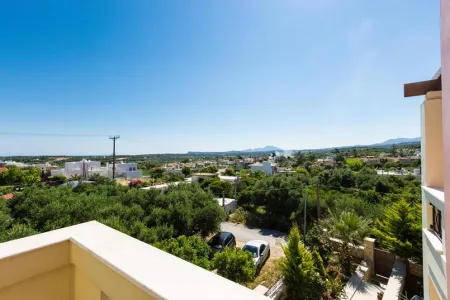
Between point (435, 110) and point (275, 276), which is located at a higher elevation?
point (435, 110)

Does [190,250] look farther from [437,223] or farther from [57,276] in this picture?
[57,276]

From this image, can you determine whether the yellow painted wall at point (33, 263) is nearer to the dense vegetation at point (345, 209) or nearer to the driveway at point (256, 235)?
the dense vegetation at point (345, 209)

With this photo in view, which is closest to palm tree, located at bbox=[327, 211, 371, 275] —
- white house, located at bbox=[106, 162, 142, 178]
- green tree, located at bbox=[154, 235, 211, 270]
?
green tree, located at bbox=[154, 235, 211, 270]

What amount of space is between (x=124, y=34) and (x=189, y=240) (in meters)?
8.23

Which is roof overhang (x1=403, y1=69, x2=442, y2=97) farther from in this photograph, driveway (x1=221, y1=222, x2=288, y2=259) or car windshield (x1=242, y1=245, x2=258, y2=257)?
driveway (x1=221, y1=222, x2=288, y2=259)

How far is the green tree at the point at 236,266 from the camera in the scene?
20.3 ft

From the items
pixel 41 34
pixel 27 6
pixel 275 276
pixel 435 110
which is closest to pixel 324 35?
pixel 435 110

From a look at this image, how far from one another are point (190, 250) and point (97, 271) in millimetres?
6154

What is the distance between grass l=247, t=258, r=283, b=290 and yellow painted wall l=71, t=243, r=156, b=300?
22.2 ft

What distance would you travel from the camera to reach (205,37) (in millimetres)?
8586

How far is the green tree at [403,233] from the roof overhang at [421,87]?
5729 mm

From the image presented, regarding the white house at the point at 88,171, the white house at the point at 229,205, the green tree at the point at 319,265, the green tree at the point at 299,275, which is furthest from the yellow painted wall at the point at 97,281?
the white house at the point at 88,171

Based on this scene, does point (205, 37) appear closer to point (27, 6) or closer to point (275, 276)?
point (27, 6)

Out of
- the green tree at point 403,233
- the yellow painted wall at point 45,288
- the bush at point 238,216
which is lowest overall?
the bush at point 238,216
